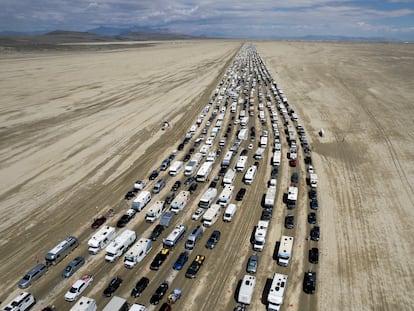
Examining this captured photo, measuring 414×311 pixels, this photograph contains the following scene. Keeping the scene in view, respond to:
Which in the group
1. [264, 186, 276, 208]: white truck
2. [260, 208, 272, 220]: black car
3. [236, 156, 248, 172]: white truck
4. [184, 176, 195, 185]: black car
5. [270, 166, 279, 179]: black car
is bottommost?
[260, 208, 272, 220]: black car

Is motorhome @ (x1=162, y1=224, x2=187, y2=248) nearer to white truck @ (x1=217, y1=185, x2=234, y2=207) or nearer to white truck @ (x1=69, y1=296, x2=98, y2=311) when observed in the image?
white truck @ (x1=217, y1=185, x2=234, y2=207)

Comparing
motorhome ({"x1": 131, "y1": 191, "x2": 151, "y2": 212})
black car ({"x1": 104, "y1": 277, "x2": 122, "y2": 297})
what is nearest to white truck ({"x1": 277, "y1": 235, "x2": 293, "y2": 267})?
black car ({"x1": 104, "y1": 277, "x2": 122, "y2": 297})

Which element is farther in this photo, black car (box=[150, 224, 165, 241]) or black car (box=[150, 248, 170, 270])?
black car (box=[150, 224, 165, 241])

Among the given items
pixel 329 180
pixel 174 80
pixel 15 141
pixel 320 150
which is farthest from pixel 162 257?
pixel 174 80

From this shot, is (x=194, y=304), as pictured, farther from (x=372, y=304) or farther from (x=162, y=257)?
(x=372, y=304)

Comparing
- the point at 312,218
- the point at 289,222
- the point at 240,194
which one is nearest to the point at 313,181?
the point at 312,218

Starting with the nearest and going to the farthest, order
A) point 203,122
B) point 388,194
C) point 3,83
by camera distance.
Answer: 1. point 388,194
2. point 203,122
3. point 3,83

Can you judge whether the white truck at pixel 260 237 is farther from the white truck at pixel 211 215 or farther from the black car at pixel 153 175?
the black car at pixel 153 175
